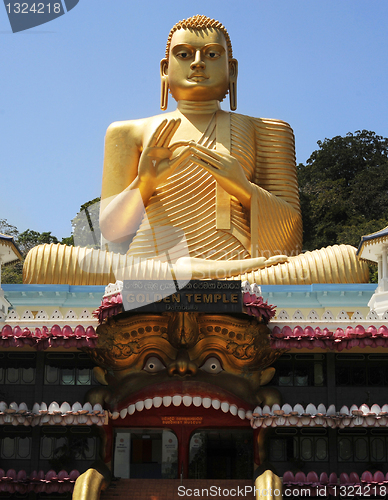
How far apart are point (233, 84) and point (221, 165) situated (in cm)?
331

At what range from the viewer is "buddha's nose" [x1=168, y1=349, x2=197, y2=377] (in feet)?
40.1

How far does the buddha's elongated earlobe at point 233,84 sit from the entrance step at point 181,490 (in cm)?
909

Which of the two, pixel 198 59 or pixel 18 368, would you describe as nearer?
pixel 18 368

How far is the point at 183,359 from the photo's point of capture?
12.3m

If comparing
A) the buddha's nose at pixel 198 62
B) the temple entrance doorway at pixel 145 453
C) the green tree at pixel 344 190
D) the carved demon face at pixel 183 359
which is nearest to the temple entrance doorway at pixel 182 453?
the temple entrance doorway at pixel 145 453

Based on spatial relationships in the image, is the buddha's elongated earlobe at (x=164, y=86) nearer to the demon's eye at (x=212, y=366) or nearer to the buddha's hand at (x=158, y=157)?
the buddha's hand at (x=158, y=157)

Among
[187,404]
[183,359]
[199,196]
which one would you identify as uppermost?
[199,196]

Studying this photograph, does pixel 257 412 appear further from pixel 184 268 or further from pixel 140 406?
pixel 184 268

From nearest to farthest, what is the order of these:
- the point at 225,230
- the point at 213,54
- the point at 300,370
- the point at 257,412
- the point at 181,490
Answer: the point at 181,490
the point at 257,412
the point at 300,370
the point at 225,230
the point at 213,54

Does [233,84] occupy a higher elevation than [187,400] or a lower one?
higher

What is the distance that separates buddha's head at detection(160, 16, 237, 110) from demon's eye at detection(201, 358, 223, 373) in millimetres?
7056

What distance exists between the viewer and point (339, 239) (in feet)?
83.7

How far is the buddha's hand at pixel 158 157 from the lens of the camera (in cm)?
1509

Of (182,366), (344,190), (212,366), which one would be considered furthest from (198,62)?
(344,190)
